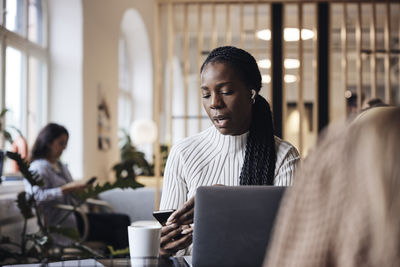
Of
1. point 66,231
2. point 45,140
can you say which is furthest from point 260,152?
point 45,140

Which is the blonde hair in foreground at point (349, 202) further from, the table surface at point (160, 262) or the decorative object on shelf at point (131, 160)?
the decorative object on shelf at point (131, 160)

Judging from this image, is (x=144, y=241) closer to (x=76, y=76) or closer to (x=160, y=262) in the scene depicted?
(x=160, y=262)

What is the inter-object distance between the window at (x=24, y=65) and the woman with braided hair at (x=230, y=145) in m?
3.02

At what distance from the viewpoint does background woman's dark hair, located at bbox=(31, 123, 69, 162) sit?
4.15m

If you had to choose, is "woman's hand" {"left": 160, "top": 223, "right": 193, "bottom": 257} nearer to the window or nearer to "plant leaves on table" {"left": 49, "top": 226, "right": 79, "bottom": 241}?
"plant leaves on table" {"left": 49, "top": 226, "right": 79, "bottom": 241}

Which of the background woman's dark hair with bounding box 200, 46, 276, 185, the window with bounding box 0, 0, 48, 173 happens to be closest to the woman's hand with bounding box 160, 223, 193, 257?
the background woman's dark hair with bounding box 200, 46, 276, 185

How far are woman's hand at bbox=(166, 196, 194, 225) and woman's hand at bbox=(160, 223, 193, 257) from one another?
3 cm

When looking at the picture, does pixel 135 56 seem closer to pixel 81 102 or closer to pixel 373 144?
pixel 81 102

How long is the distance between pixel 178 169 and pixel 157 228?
16.4 inches

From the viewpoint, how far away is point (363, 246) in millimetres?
400

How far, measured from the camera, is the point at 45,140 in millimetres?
4164

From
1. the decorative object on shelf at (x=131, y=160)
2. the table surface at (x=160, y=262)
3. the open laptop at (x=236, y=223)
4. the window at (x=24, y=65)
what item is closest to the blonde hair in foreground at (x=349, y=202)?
the open laptop at (x=236, y=223)

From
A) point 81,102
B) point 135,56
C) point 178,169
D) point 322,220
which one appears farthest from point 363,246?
point 135,56

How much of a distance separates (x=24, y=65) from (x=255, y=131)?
390 centimetres
